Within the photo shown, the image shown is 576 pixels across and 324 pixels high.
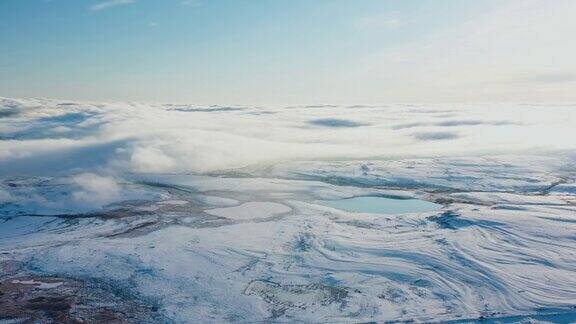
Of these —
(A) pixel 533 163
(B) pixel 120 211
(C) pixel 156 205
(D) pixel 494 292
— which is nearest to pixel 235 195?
(C) pixel 156 205

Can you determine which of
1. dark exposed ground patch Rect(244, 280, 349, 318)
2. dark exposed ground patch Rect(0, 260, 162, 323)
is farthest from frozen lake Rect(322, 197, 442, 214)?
dark exposed ground patch Rect(0, 260, 162, 323)

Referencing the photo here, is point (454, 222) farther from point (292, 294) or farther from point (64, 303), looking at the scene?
point (64, 303)

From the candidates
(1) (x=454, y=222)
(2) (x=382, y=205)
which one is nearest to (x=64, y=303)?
(1) (x=454, y=222)

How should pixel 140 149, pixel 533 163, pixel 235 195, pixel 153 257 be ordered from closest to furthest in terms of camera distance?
1. pixel 153 257
2. pixel 235 195
3. pixel 533 163
4. pixel 140 149

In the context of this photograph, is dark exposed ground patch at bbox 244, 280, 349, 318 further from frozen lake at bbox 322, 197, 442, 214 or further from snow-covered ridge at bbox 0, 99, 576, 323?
frozen lake at bbox 322, 197, 442, 214

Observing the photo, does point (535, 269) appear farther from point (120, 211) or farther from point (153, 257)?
point (120, 211)

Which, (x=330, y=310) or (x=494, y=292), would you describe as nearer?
(x=330, y=310)

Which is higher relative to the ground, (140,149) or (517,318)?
(140,149)

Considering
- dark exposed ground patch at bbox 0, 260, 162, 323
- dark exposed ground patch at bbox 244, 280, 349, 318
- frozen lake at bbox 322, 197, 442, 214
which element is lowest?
dark exposed ground patch at bbox 0, 260, 162, 323

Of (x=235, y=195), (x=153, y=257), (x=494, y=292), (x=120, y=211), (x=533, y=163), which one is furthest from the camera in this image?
(x=533, y=163)

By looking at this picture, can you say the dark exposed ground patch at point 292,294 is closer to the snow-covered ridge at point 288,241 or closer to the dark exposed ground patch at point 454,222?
the snow-covered ridge at point 288,241

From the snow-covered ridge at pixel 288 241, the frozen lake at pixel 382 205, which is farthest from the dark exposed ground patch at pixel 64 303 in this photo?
the frozen lake at pixel 382 205
